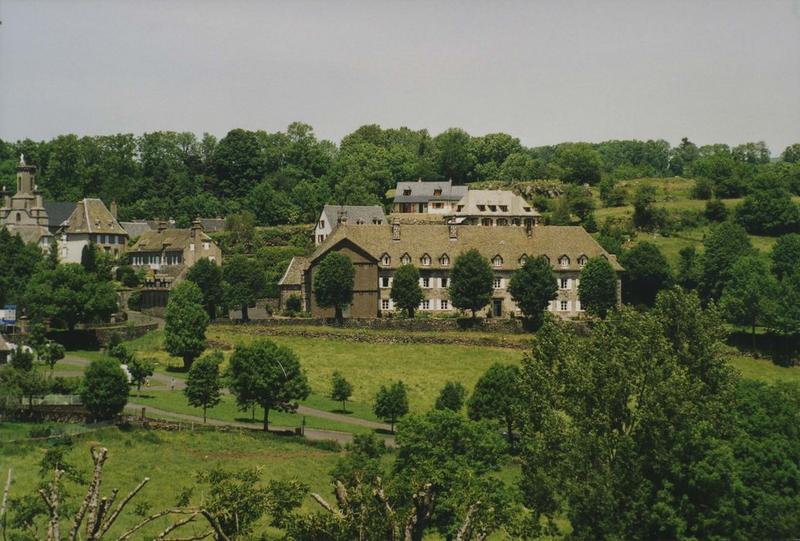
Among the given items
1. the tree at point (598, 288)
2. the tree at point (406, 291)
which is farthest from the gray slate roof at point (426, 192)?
the tree at point (406, 291)

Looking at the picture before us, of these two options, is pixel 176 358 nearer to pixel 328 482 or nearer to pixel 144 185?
pixel 328 482

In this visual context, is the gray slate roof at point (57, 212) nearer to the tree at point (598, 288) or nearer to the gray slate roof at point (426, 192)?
the gray slate roof at point (426, 192)

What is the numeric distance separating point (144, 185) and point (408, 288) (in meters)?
70.5

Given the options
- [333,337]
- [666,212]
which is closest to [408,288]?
[333,337]

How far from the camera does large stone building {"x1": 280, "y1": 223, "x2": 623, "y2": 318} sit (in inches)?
3351

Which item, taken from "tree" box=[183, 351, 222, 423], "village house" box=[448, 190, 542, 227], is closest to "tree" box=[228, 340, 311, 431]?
"tree" box=[183, 351, 222, 423]

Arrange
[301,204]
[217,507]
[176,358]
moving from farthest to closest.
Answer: [301,204]
[176,358]
[217,507]

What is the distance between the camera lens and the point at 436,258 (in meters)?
87.2

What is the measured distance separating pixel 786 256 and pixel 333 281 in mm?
41971

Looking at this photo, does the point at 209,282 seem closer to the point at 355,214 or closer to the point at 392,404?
the point at 392,404

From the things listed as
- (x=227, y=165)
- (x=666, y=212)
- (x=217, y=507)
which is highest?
(x=227, y=165)

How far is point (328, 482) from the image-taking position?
46562mm

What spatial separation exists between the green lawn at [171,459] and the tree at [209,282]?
3097 centimetres

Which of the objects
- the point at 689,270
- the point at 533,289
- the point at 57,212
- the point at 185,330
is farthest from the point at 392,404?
the point at 57,212
